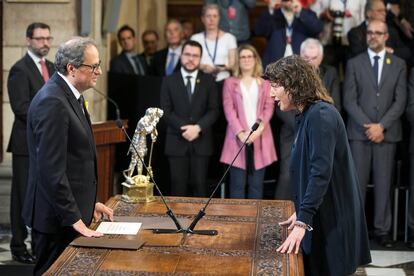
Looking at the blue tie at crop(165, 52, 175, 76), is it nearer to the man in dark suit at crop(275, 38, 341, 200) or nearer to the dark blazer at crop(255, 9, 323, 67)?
the dark blazer at crop(255, 9, 323, 67)

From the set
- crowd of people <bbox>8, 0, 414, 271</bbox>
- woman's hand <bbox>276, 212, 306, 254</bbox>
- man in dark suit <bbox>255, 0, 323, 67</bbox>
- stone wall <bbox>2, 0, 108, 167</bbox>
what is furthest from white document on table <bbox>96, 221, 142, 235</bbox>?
man in dark suit <bbox>255, 0, 323, 67</bbox>

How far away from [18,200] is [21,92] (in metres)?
0.84

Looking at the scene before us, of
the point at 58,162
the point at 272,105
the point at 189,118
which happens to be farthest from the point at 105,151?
the point at 58,162

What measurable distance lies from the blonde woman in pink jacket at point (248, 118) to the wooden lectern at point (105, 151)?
3.48 ft

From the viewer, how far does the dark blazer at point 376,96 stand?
702 cm

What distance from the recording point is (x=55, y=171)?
371 cm

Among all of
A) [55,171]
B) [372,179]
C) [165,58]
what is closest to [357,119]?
[372,179]

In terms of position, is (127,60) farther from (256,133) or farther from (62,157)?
(62,157)

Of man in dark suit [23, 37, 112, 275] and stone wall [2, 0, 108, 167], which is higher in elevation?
stone wall [2, 0, 108, 167]

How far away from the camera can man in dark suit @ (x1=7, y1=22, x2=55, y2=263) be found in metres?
6.25

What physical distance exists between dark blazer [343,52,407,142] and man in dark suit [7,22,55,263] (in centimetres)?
257

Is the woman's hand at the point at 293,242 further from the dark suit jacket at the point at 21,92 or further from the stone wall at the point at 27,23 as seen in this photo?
the stone wall at the point at 27,23

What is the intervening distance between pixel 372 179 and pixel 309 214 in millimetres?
4066

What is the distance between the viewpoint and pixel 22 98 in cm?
622
